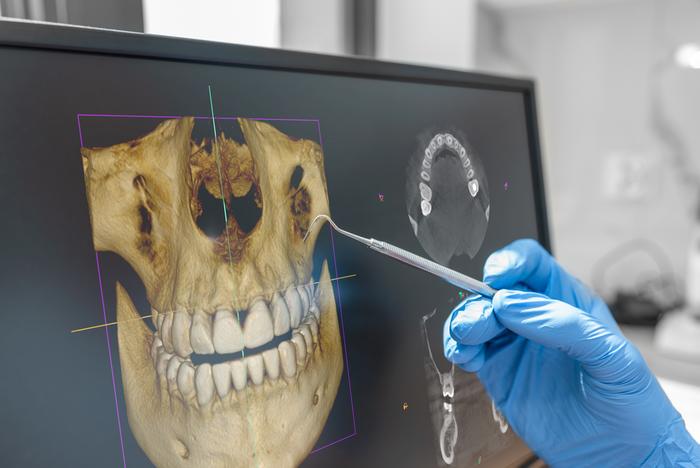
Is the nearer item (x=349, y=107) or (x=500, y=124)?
(x=349, y=107)

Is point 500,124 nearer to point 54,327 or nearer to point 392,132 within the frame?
point 392,132

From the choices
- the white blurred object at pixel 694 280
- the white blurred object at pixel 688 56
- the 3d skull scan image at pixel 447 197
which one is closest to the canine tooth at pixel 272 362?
the 3d skull scan image at pixel 447 197

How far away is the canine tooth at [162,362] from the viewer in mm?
382

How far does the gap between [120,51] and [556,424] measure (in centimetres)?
60

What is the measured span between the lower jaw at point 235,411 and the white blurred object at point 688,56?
5.33ft

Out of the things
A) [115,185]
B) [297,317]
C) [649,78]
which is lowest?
[297,317]

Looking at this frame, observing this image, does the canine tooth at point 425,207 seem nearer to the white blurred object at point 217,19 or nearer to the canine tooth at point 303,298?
the canine tooth at point 303,298

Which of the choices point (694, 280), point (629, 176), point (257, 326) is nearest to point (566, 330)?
point (257, 326)

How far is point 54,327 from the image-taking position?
0.34 metres

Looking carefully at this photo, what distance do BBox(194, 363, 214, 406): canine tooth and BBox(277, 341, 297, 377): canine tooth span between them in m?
0.07

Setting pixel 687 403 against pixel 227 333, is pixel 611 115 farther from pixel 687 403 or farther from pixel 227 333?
pixel 227 333

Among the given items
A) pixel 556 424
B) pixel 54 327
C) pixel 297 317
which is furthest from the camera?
pixel 556 424

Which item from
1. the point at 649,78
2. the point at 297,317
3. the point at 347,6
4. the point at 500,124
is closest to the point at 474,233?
the point at 500,124

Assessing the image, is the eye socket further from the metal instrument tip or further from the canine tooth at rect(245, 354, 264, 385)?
the canine tooth at rect(245, 354, 264, 385)
